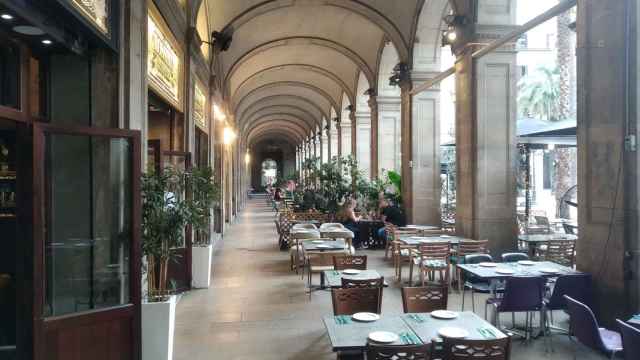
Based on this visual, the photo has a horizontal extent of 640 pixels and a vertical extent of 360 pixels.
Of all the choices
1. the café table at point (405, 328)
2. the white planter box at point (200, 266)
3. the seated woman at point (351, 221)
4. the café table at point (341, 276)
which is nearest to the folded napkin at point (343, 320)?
the café table at point (405, 328)

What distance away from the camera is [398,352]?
2.62 meters

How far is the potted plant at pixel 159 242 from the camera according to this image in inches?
152

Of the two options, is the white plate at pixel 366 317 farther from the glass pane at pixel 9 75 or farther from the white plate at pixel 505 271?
the glass pane at pixel 9 75

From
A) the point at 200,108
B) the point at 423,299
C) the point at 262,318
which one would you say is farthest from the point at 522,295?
the point at 200,108

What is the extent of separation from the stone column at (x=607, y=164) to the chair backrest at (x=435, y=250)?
1830mm

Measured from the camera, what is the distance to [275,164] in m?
49.8

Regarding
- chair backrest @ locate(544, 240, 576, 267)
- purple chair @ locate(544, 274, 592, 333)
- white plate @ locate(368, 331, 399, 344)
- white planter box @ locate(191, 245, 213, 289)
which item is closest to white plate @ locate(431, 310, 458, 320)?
white plate @ locate(368, 331, 399, 344)

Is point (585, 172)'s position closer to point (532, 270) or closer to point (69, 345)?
point (532, 270)

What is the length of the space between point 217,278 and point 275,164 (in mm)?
42396

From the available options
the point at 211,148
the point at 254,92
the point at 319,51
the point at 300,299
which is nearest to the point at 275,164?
the point at 254,92

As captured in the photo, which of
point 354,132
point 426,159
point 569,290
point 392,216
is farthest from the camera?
point 354,132

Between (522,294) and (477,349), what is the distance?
2065 mm

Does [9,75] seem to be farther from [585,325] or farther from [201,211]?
[585,325]

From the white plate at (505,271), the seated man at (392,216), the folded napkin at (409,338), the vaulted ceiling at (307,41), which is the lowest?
the folded napkin at (409,338)
